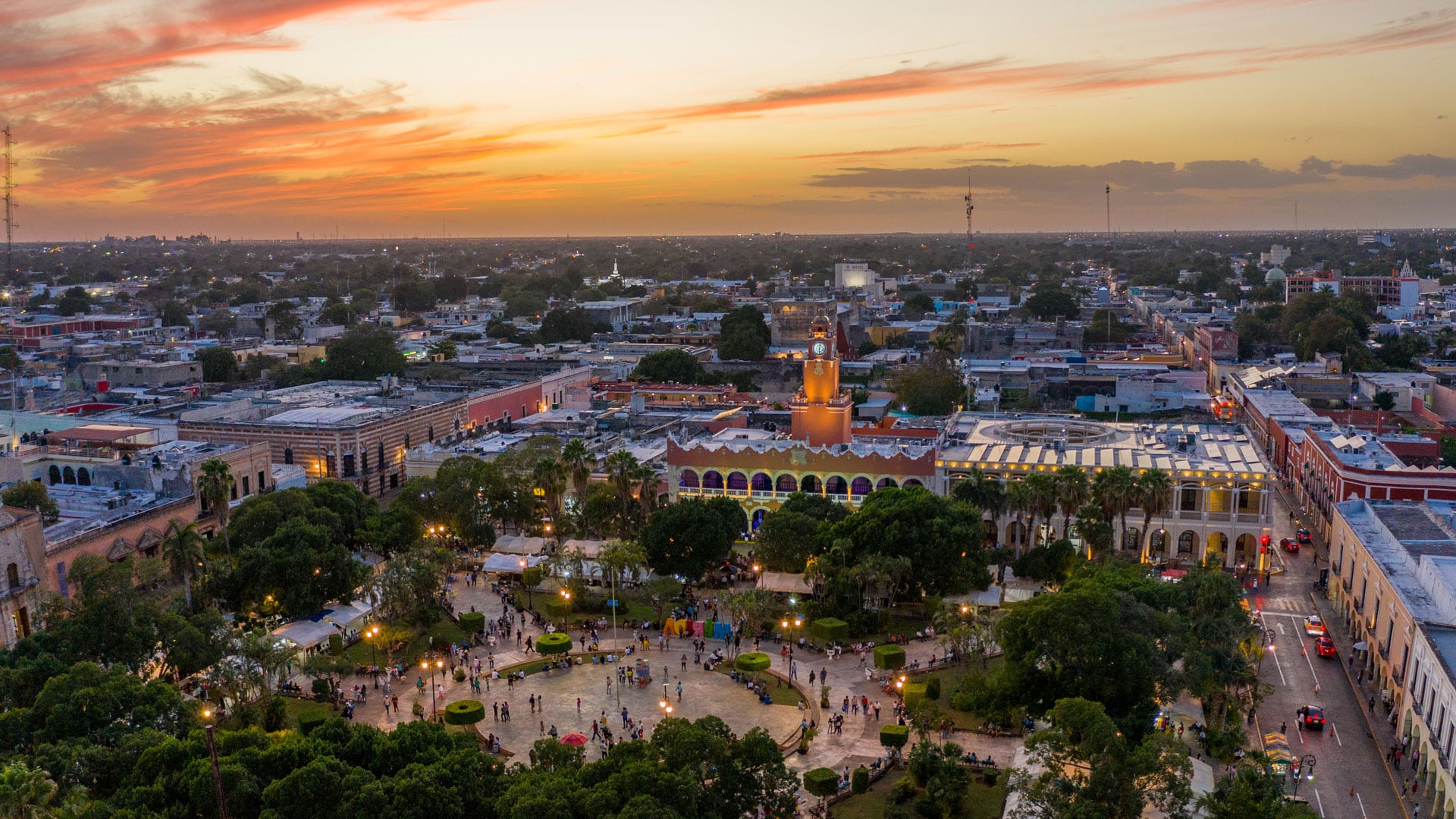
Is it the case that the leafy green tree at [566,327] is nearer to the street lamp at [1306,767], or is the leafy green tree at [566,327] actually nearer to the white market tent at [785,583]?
the white market tent at [785,583]

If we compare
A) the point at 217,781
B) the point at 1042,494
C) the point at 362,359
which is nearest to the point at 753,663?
the point at 1042,494

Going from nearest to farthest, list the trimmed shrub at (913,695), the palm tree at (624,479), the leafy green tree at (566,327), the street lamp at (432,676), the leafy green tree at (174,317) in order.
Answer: the trimmed shrub at (913,695), the street lamp at (432,676), the palm tree at (624,479), the leafy green tree at (566,327), the leafy green tree at (174,317)

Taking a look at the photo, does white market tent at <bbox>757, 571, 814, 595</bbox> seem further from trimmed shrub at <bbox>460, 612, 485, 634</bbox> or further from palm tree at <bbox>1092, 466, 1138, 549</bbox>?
palm tree at <bbox>1092, 466, 1138, 549</bbox>

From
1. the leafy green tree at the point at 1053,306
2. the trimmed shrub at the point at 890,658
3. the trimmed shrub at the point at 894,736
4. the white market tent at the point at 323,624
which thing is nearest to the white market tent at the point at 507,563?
the white market tent at the point at 323,624

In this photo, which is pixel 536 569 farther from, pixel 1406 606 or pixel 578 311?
pixel 578 311

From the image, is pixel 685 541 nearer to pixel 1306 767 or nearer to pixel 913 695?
pixel 913 695

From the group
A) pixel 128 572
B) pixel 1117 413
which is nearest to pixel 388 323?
pixel 1117 413

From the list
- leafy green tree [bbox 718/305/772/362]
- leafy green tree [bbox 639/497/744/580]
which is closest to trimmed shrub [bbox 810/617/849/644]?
leafy green tree [bbox 639/497/744/580]

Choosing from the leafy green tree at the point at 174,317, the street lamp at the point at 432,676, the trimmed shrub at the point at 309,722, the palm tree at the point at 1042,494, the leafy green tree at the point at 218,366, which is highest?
the leafy green tree at the point at 174,317
